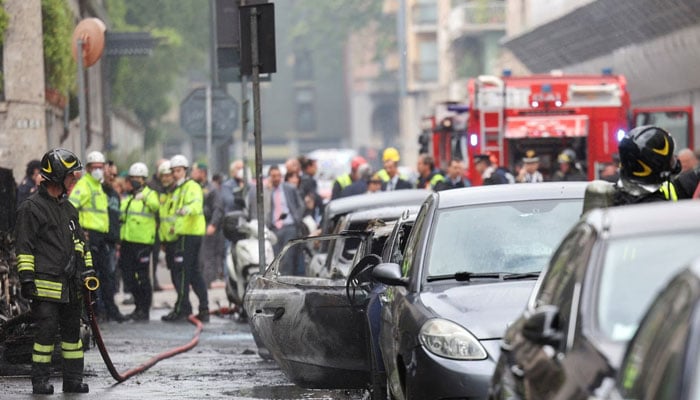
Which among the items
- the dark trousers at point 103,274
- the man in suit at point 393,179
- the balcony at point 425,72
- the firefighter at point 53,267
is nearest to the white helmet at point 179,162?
the dark trousers at point 103,274

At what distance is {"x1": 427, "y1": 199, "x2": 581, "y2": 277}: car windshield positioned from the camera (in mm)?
9502

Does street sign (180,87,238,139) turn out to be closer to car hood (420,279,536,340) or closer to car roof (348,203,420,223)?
car roof (348,203,420,223)

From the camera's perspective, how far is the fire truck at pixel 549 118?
2484 centimetres

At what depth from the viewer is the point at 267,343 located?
469 inches

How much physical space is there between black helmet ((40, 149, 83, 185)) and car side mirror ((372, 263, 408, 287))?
145 inches

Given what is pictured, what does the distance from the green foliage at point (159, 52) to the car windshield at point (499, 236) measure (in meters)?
38.1

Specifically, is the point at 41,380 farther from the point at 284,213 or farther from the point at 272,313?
the point at 284,213

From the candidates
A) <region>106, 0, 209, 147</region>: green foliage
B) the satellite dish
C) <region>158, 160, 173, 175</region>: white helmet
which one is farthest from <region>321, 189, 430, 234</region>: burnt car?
<region>106, 0, 209, 147</region>: green foliage

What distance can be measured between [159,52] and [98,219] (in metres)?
35.7

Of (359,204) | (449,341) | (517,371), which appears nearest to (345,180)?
(359,204)

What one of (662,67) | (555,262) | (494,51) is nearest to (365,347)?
(555,262)

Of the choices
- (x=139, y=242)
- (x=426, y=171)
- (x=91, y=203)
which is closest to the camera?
(x=91, y=203)

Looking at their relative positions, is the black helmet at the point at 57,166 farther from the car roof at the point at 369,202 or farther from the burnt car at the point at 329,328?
the car roof at the point at 369,202

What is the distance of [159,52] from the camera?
5422 centimetres
